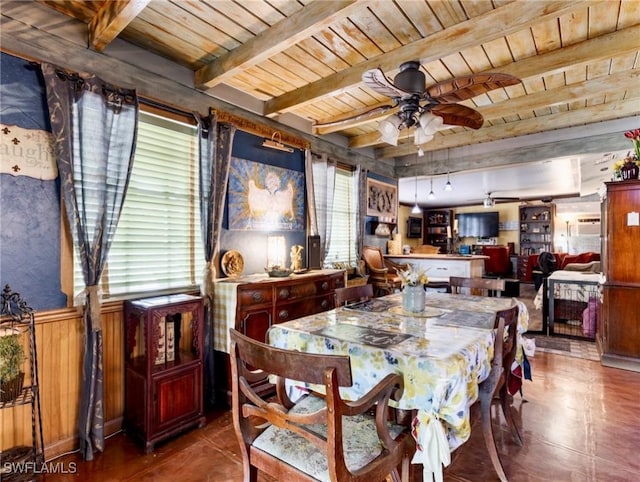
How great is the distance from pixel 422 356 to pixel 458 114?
172 cm

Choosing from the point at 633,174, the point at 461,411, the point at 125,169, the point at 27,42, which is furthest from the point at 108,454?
the point at 633,174

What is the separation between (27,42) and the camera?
2.05 metres

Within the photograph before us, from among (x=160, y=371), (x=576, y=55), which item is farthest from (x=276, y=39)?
(x=160, y=371)

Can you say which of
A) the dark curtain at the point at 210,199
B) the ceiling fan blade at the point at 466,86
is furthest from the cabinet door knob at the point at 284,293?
the ceiling fan blade at the point at 466,86

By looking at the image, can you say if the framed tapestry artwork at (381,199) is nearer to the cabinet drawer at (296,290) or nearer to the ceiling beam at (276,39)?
the cabinet drawer at (296,290)

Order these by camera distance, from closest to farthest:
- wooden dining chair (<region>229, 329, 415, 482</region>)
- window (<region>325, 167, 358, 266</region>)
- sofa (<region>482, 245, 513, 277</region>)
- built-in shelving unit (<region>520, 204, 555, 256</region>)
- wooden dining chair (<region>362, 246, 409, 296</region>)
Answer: wooden dining chair (<region>229, 329, 415, 482</region>), window (<region>325, 167, 358, 266</region>), wooden dining chair (<region>362, 246, 409, 296</region>), sofa (<region>482, 245, 513, 277</region>), built-in shelving unit (<region>520, 204, 555, 256</region>)

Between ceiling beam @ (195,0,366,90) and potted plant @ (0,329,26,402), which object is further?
ceiling beam @ (195,0,366,90)

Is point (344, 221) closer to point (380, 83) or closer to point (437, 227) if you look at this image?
point (380, 83)

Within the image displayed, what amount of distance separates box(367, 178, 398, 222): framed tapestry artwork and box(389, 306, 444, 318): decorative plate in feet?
9.80

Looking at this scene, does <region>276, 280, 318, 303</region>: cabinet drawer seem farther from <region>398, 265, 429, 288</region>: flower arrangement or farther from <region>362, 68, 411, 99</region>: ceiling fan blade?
<region>362, 68, 411, 99</region>: ceiling fan blade

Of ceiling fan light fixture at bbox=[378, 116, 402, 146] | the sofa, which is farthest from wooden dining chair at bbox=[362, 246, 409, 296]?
the sofa

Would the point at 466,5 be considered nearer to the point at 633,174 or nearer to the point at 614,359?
the point at 633,174

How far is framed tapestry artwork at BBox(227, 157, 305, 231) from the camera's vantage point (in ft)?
10.7

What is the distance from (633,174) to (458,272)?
2254mm
